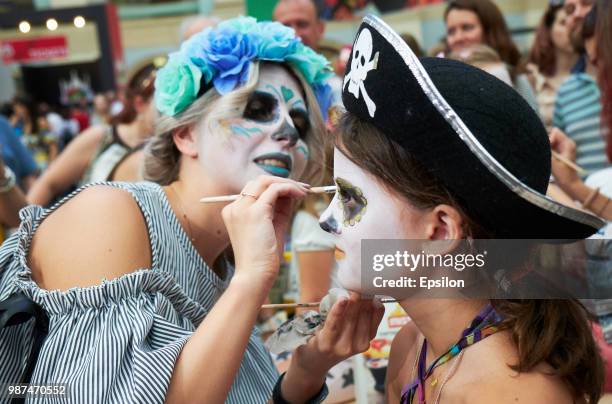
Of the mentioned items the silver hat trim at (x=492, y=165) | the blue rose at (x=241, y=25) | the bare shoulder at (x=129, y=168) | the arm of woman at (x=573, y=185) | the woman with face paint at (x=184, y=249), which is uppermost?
the silver hat trim at (x=492, y=165)

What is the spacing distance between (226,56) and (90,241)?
0.63m

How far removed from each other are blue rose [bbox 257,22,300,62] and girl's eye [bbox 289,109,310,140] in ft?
0.48

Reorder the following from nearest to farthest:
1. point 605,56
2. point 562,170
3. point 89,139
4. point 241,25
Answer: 1. point 241,25
2. point 562,170
3. point 605,56
4. point 89,139

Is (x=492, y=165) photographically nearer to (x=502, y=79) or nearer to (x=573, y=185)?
(x=502, y=79)

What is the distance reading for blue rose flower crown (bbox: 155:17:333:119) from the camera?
183cm

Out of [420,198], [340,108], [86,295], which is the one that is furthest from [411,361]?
[86,295]

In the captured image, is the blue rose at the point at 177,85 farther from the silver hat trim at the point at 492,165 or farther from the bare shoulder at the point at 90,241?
the silver hat trim at the point at 492,165

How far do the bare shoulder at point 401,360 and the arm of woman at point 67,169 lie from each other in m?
2.53

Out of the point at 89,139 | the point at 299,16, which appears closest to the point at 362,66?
the point at 299,16

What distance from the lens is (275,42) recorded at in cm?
187

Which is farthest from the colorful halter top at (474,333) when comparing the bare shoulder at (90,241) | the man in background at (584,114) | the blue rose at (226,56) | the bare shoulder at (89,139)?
the bare shoulder at (89,139)

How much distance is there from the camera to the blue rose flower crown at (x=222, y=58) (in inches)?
72.1

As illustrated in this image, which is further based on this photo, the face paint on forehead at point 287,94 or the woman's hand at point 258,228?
the face paint on forehead at point 287,94

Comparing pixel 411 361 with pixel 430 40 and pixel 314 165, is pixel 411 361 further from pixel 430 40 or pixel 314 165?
pixel 430 40
